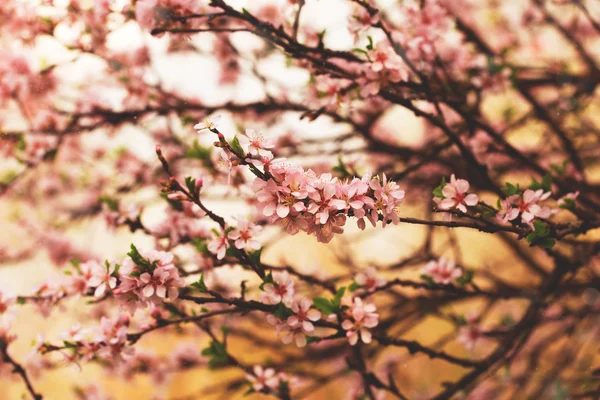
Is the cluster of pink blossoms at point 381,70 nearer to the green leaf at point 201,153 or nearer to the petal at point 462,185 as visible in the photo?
the petal at point 462,185

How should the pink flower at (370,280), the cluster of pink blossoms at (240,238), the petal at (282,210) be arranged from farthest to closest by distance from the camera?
the pink flower at (370,280) → the cluster of pink blossoms at (240,238) → the petal at (282,210)

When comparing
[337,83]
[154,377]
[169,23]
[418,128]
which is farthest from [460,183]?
[418,128]

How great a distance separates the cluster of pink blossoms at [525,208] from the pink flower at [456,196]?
9 cm

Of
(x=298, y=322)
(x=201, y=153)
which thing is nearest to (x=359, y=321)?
(x=298, y=322)

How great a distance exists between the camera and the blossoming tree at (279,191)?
1066mm

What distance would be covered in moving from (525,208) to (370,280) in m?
0.53

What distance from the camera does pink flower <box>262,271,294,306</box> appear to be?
1.13m

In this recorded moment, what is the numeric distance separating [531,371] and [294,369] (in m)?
1.22

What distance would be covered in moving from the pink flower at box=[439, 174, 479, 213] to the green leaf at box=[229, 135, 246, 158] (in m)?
0.45

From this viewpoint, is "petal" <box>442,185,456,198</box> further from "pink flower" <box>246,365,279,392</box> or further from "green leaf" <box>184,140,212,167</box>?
"green leaf" <box>184,140,212,167</box>

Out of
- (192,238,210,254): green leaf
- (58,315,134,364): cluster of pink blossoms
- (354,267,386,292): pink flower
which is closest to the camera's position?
(58,315,134,364): cluster of pink blossoms

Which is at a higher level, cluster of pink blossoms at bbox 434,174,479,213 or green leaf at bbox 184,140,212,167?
cluster of pink blossoms at bbox 434,174,479,213

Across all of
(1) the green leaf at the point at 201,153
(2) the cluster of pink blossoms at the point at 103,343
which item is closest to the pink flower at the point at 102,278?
(2) the cluster of pink blossoms at the point at 103,343

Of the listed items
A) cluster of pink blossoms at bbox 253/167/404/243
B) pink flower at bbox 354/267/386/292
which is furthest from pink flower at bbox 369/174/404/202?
pink flower at bbox 354/267/386/292
